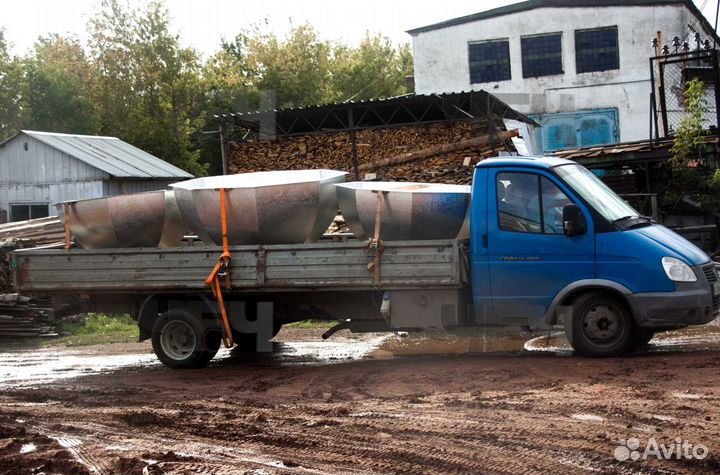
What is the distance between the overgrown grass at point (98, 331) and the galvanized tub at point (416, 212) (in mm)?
6649

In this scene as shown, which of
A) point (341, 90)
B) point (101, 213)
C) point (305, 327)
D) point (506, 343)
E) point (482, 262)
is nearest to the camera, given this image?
point (482, 262)

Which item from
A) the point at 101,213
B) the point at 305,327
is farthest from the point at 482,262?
the point at 305,327

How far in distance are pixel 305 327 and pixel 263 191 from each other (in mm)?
5429

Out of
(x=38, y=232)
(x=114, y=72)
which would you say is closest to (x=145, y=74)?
(x=114, y=72)

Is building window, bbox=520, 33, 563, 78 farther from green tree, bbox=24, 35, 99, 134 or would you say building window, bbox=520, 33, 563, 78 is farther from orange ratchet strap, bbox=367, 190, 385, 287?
orange ratchet strap, bbox=367, 190, 385, 287

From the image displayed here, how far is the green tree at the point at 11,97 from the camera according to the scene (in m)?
41.6

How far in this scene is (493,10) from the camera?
3384 centimetres

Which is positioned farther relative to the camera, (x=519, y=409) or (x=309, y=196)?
(x=309, y=196)

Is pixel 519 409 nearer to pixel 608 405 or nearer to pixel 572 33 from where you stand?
pixel 608 405

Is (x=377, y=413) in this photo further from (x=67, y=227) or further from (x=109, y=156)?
(x=109, y=156)

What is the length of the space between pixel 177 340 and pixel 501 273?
13.5 ft

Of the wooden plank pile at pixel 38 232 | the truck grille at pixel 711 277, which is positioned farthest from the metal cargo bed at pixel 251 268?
the wooden plank pile at pixel 38 232

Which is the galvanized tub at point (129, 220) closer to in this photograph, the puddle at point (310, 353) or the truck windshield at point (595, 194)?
the puddle at point (310, 353)

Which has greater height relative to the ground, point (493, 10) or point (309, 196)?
point (493, 10)
